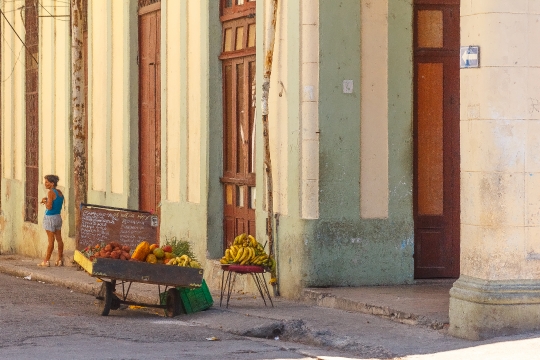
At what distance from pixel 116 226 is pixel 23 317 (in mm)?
1814

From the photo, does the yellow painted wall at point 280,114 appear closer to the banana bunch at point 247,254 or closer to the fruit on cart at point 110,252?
the banana bunch at point 247,254

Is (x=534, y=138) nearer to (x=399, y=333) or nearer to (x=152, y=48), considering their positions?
(x=399, y=333)

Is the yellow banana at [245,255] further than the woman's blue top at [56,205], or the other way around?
the woman's blue top at [56,205]

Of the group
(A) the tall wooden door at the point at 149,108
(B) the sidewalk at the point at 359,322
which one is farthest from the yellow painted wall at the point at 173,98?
(B) the sidewalk at the point at 359,322

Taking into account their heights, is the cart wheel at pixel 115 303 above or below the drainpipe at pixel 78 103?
below

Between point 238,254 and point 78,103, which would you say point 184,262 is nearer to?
point 238,254

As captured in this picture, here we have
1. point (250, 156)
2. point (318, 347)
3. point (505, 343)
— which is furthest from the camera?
point (250, 156)

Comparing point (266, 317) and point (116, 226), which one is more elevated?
point (116, 226)

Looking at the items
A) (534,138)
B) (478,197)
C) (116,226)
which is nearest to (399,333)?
(478,197)

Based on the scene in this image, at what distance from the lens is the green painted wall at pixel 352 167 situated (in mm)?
13289

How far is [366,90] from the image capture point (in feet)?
44.1

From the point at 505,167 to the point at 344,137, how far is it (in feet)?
10.4

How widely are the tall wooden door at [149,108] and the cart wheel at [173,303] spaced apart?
5.24 metres

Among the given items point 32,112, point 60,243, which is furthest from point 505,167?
point 32,112
